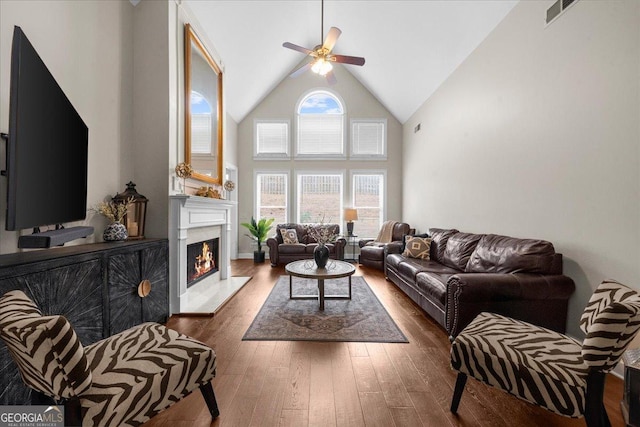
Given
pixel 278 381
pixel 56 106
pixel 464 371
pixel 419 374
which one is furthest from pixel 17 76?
pixel 419 374

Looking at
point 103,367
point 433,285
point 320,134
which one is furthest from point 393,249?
point 103,367

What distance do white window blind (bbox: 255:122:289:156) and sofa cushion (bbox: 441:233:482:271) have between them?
434 centimetres

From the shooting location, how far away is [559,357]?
1.36 metres

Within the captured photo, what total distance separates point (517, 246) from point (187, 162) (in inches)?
140

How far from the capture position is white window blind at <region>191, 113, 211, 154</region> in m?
3.48

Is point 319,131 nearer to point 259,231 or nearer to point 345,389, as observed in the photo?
point 259,231

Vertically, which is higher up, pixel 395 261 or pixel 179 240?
pixel 179 240

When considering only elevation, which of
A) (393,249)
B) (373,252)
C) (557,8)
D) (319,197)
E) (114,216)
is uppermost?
(557,8)

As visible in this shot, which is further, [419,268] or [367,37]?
[367,37]

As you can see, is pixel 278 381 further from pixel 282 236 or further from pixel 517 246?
pixel 282 236

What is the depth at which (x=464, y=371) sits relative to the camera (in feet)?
4.96

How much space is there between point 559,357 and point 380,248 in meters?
4.00

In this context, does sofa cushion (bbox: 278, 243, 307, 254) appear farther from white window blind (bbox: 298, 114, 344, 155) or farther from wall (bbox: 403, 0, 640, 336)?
wall (bbox: 403, 0, 640, 336)

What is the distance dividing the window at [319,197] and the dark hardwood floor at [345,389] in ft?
13.9
